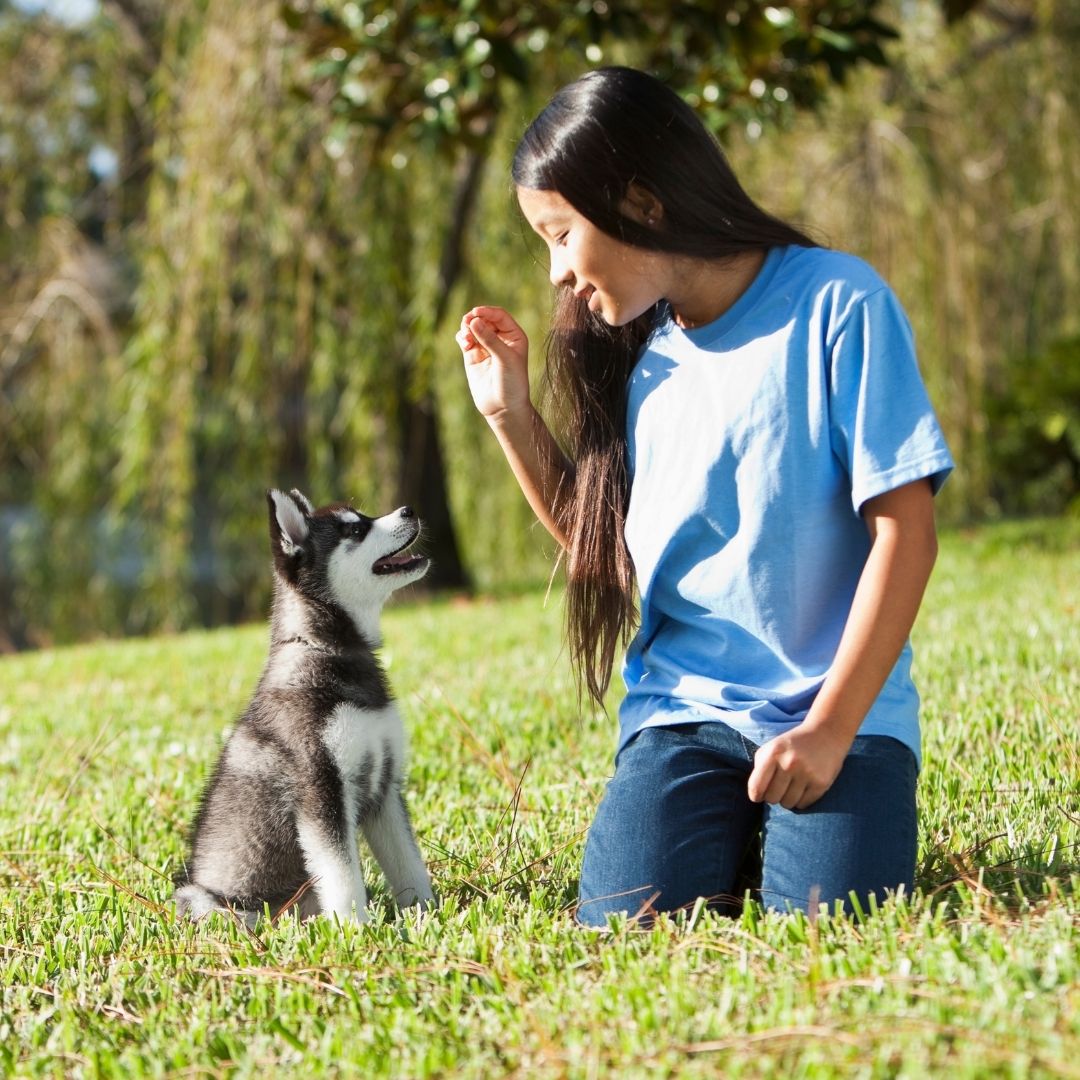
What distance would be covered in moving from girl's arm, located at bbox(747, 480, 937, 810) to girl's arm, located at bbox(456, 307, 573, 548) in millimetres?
875

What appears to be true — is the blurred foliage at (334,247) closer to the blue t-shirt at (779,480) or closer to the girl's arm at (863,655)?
the blue t-shirt at (779,480)

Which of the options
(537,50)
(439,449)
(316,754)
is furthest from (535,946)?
(439,449)

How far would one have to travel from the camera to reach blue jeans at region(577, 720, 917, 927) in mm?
2699

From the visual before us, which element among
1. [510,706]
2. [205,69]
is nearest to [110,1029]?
[510,706]

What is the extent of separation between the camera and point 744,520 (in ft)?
9.54

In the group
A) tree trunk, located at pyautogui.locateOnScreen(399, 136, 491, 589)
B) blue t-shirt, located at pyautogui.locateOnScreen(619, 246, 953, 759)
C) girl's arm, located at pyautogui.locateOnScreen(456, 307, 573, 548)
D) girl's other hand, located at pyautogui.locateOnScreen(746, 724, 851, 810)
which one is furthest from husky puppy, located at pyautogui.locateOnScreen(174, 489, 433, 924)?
tree trunk, located at pyautogui.locateOnScreen(399, 136, 491, 589)

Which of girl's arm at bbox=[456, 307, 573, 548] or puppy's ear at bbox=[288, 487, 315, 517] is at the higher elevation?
girl's arm at bbox=[456, 307, 573, 548]

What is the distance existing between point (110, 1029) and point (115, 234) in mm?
8861

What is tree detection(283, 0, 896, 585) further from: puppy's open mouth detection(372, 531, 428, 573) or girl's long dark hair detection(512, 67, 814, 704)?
puppy's open mouth detection(372, 531, 428, 573)

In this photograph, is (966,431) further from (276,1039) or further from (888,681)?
(276,1039)

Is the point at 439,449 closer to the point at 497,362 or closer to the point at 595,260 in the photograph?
the point at 497,362

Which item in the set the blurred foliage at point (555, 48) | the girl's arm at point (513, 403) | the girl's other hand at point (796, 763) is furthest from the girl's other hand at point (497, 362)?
the blurred foliage at point (555, 48)

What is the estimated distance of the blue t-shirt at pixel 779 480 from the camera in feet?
8.95

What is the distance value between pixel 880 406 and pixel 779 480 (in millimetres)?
267
